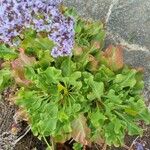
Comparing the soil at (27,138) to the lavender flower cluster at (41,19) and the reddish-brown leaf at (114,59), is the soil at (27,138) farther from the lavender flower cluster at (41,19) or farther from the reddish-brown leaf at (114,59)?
the lavender flower cluster at (41,19)

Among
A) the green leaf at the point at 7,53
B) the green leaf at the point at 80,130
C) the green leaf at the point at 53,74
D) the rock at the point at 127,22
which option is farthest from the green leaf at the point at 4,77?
the rock at the point at 127,22

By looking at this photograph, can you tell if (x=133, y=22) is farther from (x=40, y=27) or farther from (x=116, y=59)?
(x=40, y=27)

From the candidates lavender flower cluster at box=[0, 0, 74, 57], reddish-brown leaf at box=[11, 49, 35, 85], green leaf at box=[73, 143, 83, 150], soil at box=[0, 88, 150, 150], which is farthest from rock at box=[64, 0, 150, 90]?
lavender flower cluster at box=[0, 0, 74, 57]

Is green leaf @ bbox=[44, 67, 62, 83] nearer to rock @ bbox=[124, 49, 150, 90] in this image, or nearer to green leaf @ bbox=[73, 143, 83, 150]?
green leaf @ bbox=[73, 143, 83, 150]

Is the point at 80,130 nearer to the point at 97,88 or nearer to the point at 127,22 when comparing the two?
the point at 97,88

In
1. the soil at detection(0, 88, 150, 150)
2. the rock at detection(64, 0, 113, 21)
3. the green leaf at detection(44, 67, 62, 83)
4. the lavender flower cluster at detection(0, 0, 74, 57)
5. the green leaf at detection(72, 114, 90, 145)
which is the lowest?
the soil at detection(0, 88, 150, 150)

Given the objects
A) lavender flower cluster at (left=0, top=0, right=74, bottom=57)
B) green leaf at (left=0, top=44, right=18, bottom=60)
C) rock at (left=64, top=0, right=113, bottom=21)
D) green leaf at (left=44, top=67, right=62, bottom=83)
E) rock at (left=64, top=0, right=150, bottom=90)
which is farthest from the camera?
rock at (left=64, top=0, right=113, bottom=21)

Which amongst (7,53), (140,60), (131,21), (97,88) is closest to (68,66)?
(97,88)
